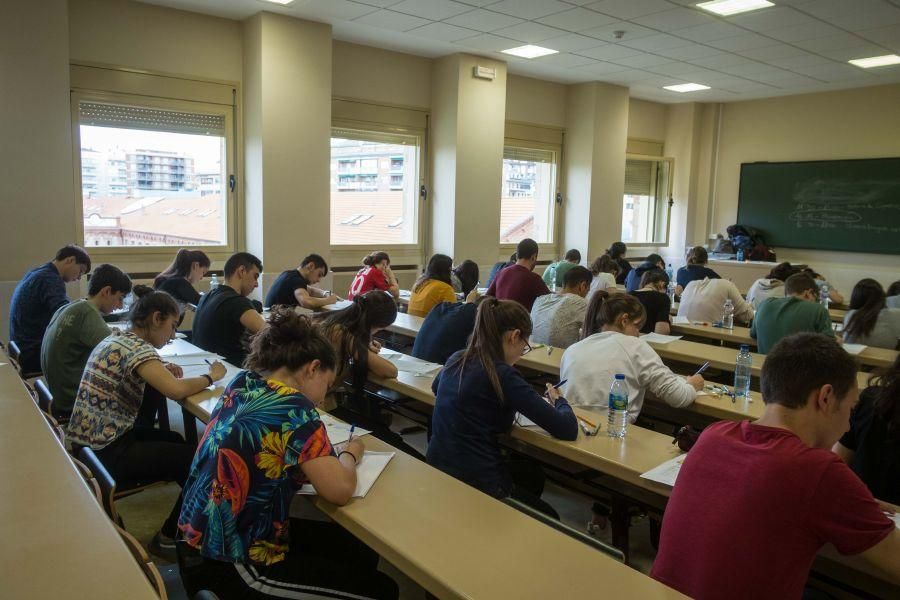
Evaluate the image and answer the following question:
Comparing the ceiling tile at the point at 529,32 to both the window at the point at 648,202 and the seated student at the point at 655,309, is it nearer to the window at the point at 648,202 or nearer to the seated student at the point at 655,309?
the seated student at the point at 655,309

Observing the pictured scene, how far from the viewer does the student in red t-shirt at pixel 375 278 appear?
595cm

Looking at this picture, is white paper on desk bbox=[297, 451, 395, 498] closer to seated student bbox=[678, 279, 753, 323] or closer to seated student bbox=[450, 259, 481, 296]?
seated student bbox=[678, 279, 753, 323]

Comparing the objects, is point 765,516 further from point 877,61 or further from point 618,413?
point 877,61

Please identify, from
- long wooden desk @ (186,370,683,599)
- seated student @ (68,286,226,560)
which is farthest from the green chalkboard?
seated student @ (68,286,226,560)

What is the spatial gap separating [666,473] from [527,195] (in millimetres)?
7856

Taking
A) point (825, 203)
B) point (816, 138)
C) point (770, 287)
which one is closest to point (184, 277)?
point (770, 287)

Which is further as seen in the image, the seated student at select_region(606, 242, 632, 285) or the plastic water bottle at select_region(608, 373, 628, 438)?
the seated student at select_region(606, 242, 632, 285)

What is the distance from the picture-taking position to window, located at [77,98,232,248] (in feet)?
19.9

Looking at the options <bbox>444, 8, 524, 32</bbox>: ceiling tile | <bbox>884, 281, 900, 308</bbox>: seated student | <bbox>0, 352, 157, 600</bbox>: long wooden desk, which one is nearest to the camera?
<bbox>0, 352, 157, 600</bbox>: long wooden desk

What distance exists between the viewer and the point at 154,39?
613cm

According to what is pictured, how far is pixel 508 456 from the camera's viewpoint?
311 cm

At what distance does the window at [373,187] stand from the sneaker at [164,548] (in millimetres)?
5086

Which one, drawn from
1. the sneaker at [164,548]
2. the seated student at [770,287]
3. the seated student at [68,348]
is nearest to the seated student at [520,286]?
the seated student at [770,287]

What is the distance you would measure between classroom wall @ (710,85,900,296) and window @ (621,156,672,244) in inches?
30.2
